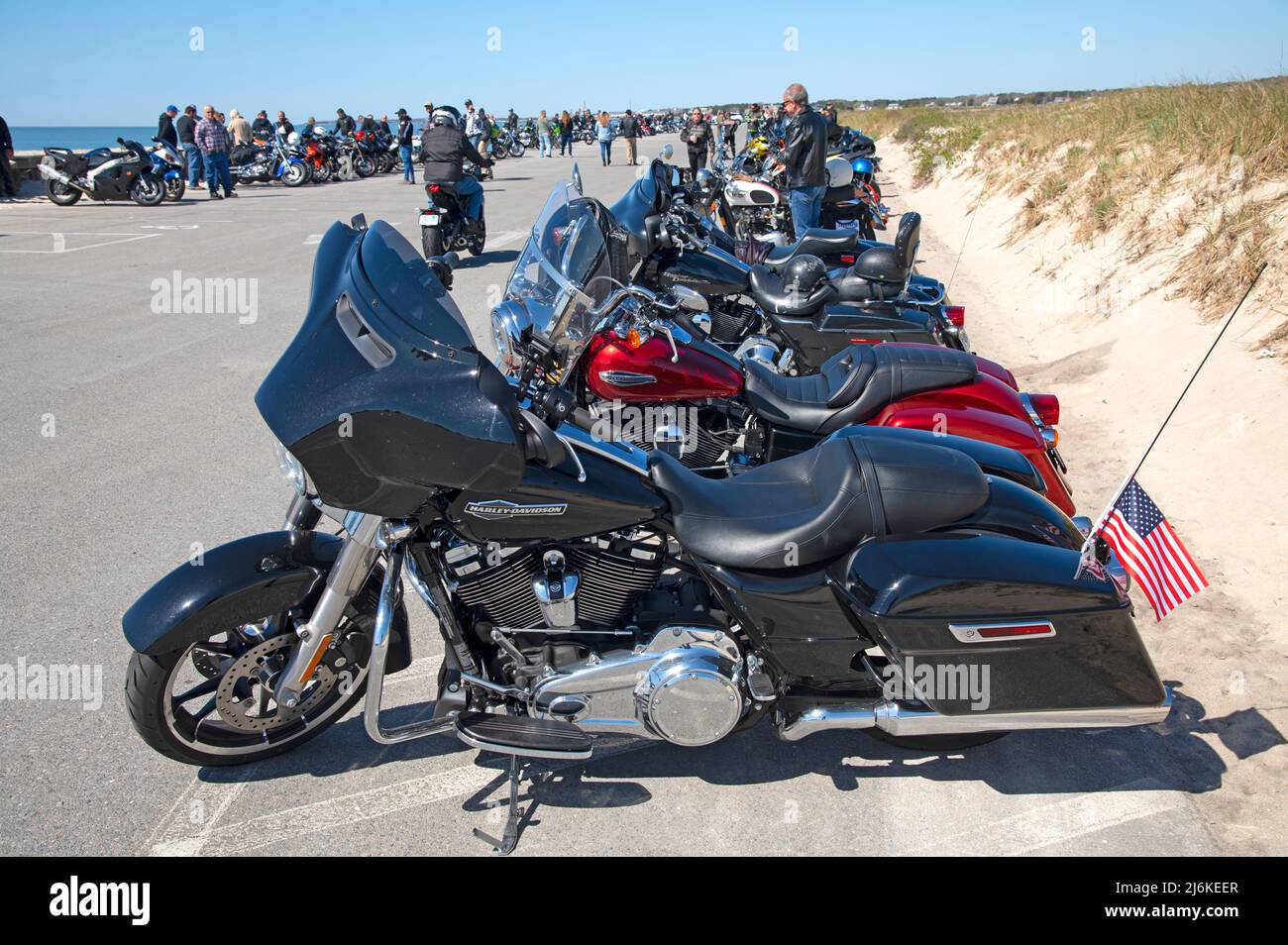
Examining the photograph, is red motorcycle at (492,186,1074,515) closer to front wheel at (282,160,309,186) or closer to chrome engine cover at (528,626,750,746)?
chrome engine cover at (528,626,750,746)

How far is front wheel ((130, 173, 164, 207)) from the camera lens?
16.5 metres

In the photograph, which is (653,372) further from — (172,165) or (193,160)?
(193,160)

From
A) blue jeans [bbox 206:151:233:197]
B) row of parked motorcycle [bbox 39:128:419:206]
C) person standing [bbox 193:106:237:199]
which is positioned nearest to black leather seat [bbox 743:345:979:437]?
person standing [bbox 193:106:237:199]

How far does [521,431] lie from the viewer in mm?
2193

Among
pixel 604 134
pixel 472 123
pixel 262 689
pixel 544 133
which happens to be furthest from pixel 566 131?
pixel 262 689

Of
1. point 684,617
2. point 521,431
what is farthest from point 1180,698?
point 521,431

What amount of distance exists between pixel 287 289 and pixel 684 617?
813cm

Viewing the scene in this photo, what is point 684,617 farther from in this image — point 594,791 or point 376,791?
point 376,791

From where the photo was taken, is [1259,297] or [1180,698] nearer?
[1180,698]

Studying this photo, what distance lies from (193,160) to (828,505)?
20215 millimetres

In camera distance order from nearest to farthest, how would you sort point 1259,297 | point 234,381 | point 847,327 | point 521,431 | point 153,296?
point 521,431 → point 847,327 → point 1259,297 → point 234,381 → point 153,296

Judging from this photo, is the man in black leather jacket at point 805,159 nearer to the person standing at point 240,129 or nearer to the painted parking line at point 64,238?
the painted parking line at point 64,238

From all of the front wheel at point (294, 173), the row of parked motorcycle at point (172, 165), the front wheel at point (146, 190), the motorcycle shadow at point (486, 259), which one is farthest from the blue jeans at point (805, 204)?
the front wheel at point (294, 173)
